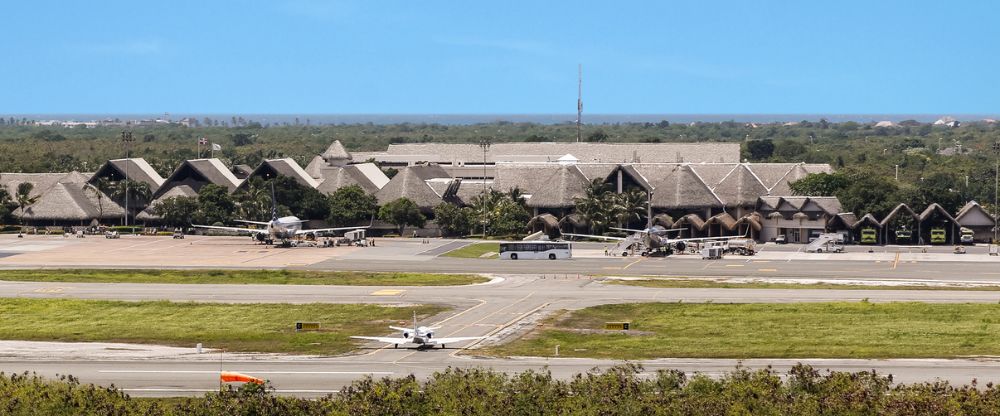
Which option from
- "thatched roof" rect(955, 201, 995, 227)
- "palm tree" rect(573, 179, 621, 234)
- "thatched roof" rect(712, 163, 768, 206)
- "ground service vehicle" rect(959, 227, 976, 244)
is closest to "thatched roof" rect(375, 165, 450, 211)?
"palm tree" rect(573, 179, 621, 234)

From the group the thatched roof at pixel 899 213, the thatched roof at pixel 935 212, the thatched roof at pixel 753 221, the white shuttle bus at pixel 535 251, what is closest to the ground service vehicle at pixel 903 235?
the thatched roof at pixel 899 213

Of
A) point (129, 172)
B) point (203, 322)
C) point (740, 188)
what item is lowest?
point (203, 322)

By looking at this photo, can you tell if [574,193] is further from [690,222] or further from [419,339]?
[419,339]

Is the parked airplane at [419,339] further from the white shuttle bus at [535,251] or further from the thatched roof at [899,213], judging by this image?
the thatched roof at [899,213]

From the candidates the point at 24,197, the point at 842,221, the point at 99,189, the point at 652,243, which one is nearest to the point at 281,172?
the point at 99,189

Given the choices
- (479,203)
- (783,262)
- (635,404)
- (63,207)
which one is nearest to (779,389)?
(635,404)

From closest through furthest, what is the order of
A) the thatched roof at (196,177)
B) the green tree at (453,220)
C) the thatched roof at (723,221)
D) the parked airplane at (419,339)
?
the parked airplane at (419,339) → the thatched roof at (723,221) → the green tree at (453,220) → the thatched roof at (196,177)
